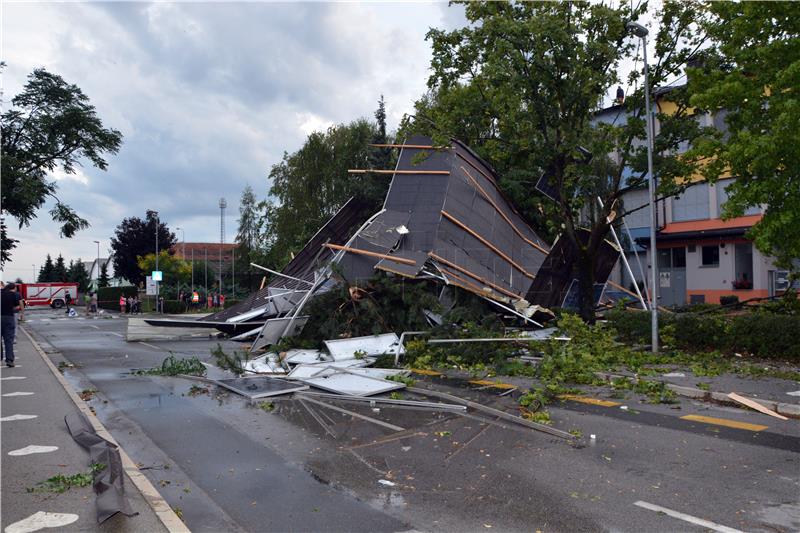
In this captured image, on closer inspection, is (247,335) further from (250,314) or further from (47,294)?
(47,294)

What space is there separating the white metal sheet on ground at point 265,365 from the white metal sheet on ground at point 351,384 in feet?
5.82

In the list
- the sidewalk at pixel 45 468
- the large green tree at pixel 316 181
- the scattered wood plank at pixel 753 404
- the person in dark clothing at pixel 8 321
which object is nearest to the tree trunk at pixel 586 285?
the scattered wood plank at pixel 753 404

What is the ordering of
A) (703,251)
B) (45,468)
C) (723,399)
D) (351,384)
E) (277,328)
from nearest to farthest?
1. (45,468)
2. (723,399)
3. (351,384)
4. (277,328)
5. (703,251)

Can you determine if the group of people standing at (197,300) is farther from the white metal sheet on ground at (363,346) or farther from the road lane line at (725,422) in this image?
the road lane line at (725,422)

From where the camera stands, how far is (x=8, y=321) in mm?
13852

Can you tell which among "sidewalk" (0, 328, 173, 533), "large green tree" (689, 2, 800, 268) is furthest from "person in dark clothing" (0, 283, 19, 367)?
"large green tree" (689, 2, 800, 268)

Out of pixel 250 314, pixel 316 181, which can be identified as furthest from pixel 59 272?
pixel 250 314

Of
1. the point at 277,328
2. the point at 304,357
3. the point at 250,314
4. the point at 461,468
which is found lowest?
the point at 461,468

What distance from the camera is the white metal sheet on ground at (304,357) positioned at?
14508 millimetres

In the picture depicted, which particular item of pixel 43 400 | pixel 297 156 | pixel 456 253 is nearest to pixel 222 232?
pixel 297 156

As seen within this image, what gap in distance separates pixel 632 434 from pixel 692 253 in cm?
3158

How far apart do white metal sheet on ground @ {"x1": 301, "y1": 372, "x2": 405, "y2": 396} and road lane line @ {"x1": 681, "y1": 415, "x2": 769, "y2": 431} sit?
190 inches

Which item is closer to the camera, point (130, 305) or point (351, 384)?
point (351, 384)

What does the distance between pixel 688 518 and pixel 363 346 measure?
412 inches
